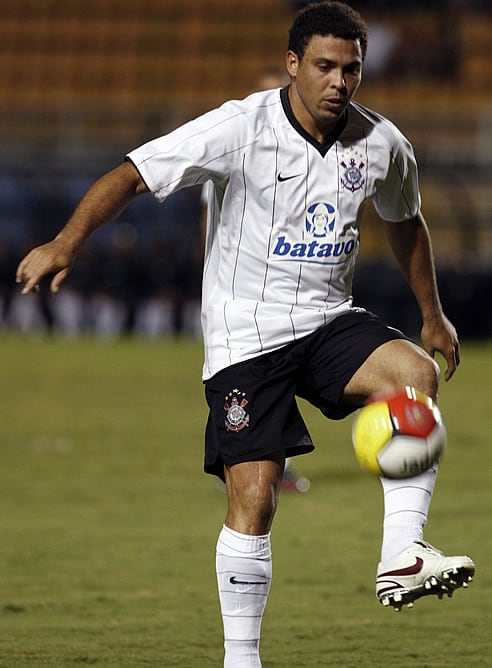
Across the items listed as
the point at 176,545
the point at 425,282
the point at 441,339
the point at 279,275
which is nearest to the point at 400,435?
the point at 279,275

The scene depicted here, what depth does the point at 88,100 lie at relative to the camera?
22547mm

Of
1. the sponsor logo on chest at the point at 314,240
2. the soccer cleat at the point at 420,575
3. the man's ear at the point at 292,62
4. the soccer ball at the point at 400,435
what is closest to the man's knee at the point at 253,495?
the soccer ball at the point at 400,435

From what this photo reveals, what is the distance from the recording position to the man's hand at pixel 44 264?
145 inches

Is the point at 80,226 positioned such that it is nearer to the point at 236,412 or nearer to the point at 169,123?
the point at 236,412

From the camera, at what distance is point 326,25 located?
4059mm

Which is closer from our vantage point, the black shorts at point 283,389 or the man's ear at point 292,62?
the black shorts at point 283,389

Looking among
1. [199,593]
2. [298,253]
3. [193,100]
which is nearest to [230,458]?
[298,253]

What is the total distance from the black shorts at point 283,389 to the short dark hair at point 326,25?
0.88 m

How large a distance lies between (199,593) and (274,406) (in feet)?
6.26

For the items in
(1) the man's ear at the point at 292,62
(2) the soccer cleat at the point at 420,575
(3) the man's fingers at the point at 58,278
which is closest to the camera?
(2) the soccer cleat at the point at 420,575

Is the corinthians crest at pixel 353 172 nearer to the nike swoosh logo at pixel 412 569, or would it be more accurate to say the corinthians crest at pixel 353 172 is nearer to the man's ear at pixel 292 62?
the man's ear at pixel 292 62

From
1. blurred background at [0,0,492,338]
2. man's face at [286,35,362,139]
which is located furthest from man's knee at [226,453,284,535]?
blurred background at [0,0,492,338]

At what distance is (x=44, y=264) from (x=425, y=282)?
1.48 metres

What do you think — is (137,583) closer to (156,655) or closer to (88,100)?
(156,655)
